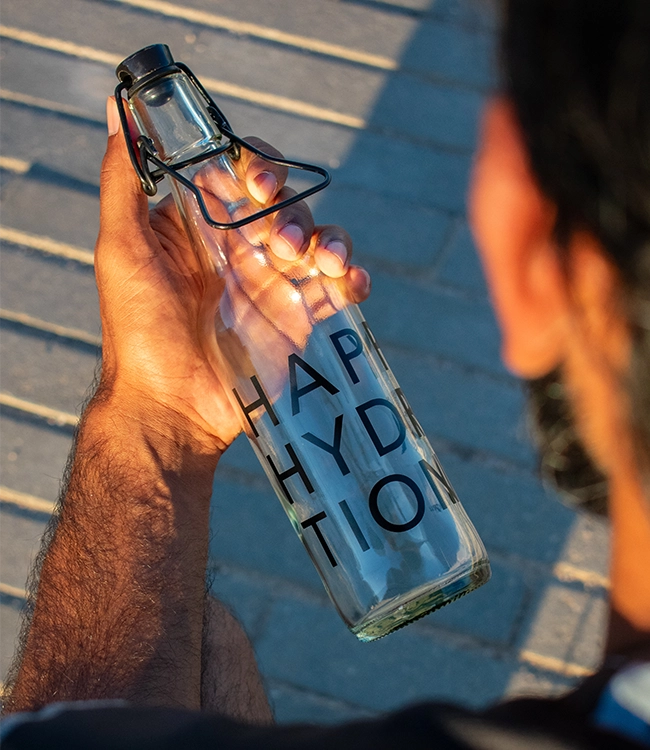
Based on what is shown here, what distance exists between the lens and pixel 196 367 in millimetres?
1270

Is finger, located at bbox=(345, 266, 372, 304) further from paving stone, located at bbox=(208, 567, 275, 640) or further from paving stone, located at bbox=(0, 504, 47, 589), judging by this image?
paving stone, located at bbox=(0, 504, 47, 589)

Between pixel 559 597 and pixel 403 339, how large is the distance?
0.64 meters

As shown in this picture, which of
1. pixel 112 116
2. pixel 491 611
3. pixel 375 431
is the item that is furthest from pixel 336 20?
pixel 375 431

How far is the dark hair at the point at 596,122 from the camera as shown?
507mm

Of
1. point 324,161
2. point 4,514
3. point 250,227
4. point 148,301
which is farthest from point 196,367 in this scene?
point 324,161

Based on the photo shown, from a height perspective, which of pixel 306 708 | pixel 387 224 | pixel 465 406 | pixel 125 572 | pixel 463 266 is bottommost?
pixel 306 708

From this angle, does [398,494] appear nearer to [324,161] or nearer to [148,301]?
[148,301]

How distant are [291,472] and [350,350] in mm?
163

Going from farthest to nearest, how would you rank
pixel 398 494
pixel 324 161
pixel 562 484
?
pixel 324 161
pixel 398 494
pixel 562 484

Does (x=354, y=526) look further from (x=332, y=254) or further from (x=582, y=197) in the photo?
(x=582, y=197)

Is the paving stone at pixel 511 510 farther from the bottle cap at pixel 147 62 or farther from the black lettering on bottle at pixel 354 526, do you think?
the bottle cap at pixel 147 62

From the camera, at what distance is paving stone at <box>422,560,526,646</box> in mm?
1683

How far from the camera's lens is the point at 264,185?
3.75 ft

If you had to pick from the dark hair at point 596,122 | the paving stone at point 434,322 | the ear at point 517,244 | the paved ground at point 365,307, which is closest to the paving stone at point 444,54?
the paved ground at point 365,307
